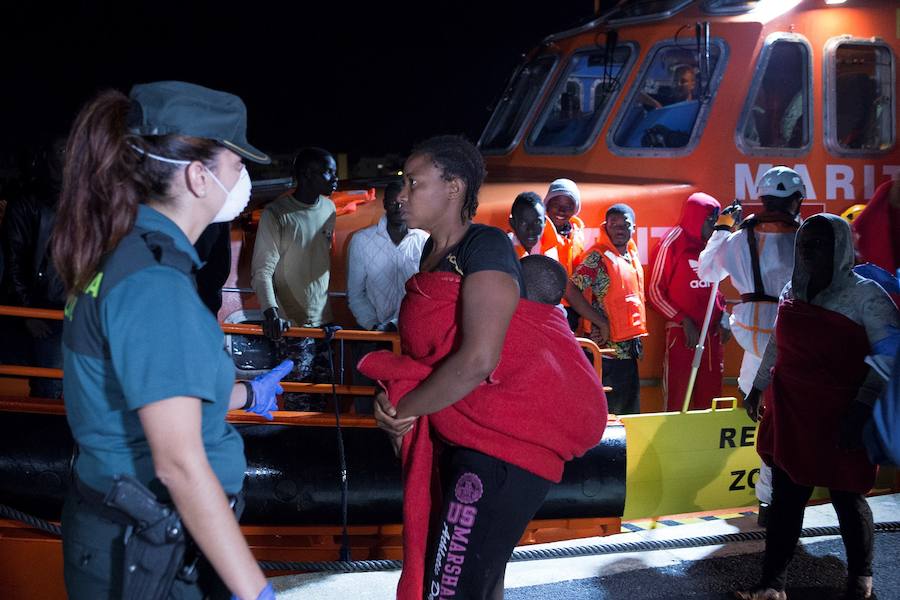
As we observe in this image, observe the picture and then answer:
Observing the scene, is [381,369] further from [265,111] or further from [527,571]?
[265,111]

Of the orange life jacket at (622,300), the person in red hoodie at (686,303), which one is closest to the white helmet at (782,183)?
the person in red hoodie at (686,303)

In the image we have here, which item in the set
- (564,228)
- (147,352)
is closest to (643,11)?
(564,228)

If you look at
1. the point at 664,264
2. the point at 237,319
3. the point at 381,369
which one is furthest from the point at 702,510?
the point at 381,369

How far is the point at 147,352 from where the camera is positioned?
69.6 inches

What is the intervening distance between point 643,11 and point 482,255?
505cm

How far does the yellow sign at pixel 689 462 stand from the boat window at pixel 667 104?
2131 millimetres

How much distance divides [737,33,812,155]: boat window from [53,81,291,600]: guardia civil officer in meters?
5.65

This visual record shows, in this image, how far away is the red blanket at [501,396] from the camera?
2.76 metres

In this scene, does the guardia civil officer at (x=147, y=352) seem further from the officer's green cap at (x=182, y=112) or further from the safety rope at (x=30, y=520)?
the safety rope at (x=30, y=520)

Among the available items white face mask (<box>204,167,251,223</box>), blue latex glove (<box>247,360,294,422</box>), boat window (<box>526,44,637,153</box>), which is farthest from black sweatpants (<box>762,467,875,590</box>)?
boat window (<box>526,44,637,153</box>)

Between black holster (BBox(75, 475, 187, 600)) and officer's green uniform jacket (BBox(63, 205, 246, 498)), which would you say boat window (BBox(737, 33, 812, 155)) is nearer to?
officer's green uniform jacket (BBox(63, 205, 246, 498))

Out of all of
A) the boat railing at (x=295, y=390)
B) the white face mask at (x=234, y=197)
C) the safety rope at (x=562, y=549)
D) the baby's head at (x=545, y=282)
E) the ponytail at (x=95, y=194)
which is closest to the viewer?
the ponytail at (x=95, y=194)

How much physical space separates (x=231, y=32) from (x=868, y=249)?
1549cm

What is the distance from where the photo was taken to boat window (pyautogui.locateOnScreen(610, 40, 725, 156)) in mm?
6879
